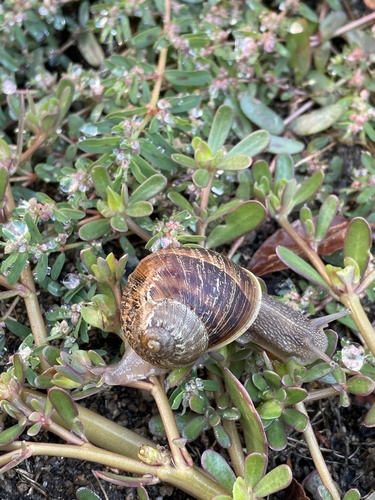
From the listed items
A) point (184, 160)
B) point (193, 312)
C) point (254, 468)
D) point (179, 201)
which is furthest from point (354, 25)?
point (254, 468)

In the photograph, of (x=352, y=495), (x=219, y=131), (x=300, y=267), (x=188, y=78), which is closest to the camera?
(x=352, y=495)

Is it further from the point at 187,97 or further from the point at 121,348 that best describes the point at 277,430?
the point at 187,97

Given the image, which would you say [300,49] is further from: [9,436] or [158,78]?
[9,436]

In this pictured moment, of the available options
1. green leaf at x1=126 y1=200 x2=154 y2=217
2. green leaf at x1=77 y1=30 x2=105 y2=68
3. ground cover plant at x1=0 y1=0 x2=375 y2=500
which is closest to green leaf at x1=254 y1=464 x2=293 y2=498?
ground cover plant at x1=0 y1=0 x2=375 y2=500

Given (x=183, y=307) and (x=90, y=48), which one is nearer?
(x=183, y=307)

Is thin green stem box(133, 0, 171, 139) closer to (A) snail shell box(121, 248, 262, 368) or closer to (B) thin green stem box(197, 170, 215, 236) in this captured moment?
(B) thin green stem box(197, 170, 215, 236)

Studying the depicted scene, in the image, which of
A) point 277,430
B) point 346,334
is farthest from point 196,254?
point 346,334

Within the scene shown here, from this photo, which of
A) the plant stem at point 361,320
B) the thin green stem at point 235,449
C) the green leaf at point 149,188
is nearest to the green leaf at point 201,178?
the green leaf at point 149,188
